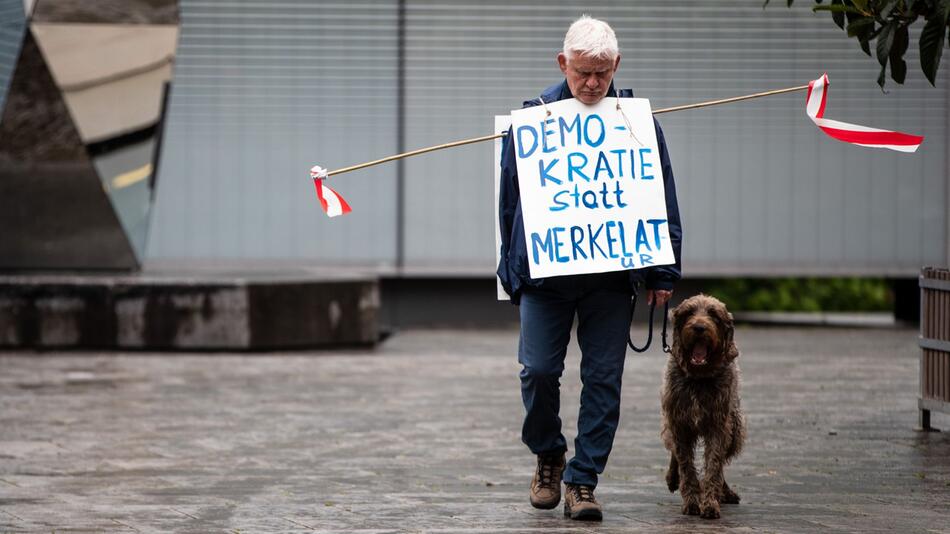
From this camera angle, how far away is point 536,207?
6.43 meters

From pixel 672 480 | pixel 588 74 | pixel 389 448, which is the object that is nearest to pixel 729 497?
pixel 672 480

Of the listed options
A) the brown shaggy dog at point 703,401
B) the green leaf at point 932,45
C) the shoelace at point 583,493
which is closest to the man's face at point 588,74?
the brown shaggy dog at point 703,401

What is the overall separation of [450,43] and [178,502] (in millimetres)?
12316

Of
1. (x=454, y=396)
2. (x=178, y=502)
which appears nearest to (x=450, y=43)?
(x=454, y=396)

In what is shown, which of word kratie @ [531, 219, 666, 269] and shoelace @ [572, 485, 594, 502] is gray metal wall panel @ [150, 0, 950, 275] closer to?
word kratie @ [531, 219, 666, 269]

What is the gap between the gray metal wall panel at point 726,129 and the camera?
1858cm

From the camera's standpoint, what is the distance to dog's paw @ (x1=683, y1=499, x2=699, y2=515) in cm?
633

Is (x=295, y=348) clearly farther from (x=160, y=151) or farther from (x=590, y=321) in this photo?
(x=590, y=321)

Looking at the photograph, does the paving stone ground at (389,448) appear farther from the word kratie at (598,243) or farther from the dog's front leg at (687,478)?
the word kratie at (598,243)

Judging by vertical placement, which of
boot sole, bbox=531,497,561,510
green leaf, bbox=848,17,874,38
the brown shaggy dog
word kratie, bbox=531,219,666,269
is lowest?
boot sole, bbox=531,497,561,510

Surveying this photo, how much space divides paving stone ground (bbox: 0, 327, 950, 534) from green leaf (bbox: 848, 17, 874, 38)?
6.79 feet

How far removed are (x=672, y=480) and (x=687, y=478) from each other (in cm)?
48

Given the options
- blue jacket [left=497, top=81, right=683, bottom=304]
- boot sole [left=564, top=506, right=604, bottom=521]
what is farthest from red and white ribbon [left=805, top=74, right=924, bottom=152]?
boot sole [left=564, top=506, right=604, bottom=521]

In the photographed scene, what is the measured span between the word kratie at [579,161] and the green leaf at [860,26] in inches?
46.8
